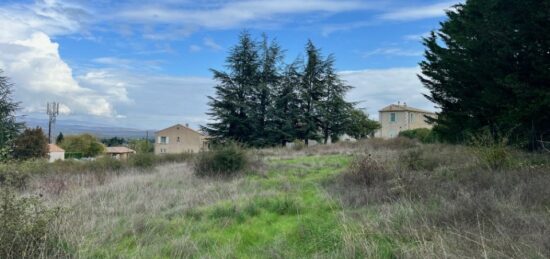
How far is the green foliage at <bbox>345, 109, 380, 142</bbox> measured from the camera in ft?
128

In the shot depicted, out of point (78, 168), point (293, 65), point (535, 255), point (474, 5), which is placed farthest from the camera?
point (293, 65)

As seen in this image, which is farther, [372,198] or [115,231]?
[372,198]

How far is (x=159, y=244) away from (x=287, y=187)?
4747 millimetres

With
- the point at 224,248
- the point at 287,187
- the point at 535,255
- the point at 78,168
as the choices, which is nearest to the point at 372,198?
the point at 287,187

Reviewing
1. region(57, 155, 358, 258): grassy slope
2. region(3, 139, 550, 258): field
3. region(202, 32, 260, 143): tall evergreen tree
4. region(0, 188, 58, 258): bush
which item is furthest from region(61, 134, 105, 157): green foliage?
region(0, 188, 58, 258): bush

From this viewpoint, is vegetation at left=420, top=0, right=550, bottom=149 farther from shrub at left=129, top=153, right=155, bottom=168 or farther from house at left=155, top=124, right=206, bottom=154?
house at left=155, top=124, right=206, bottom=154

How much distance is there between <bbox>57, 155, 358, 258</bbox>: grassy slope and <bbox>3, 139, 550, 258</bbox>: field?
2 centimetres

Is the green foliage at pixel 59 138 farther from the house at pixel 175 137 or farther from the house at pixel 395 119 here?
the house at pixel 395 119

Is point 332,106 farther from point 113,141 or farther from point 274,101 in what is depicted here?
point 113,141

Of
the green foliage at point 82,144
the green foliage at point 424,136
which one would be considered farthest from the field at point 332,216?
the green foliage at point 82,144

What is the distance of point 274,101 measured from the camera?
3716 cm

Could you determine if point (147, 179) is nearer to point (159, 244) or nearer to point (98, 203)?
point (98, 203)

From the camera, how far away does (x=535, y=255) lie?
339 cm

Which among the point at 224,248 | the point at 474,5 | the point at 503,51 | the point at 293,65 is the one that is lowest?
the point at 224,248
